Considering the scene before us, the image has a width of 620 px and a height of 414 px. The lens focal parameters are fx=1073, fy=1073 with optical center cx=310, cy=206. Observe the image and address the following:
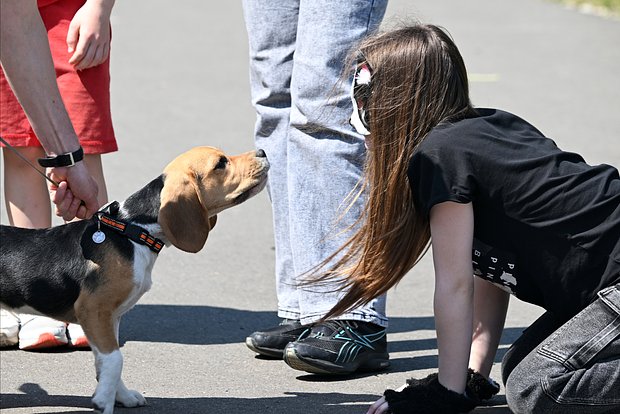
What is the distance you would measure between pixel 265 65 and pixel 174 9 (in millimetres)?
10409

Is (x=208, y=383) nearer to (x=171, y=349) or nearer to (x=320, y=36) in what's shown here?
(x=171, y=349)

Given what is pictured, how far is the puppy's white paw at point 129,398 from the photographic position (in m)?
3.82

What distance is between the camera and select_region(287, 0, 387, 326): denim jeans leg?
418 centimetres

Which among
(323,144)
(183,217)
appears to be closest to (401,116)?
(323,144)

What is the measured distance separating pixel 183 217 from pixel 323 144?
0.80 m

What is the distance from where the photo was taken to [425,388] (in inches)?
141

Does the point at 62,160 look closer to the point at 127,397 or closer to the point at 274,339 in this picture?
the point at 127,397

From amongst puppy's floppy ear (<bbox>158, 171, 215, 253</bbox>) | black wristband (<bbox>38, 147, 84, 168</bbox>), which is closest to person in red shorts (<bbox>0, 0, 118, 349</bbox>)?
black wristband (<bbox>38, 147, 84, 168</bbox>)

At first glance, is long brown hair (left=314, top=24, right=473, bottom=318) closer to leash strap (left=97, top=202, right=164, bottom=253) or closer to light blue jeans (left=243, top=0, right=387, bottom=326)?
light blue jeans (left=243, top=0, right=387, bottom=326)

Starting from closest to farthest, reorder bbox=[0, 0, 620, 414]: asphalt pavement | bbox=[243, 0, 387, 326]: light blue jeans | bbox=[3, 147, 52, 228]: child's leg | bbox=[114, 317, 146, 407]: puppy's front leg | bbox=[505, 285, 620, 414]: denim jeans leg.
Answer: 1. bbox=[505, 285, 620, 414]: denim jeans leg
2. bbox=[114, 317, 146, 407]: puppy's front leg
3. bbox=[0, 0, 620, 414]: asphalt pavement
4. bbox=[243, 0, 387, 326]: light blue jeans
5. bbox=[3, 147, 52, 228]: child's leg

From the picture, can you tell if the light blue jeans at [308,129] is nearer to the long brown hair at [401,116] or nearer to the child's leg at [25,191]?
the long brown hair at [401,116]

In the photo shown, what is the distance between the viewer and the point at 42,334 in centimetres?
439

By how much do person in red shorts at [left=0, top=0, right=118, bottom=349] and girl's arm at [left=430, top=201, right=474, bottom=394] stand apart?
60.8 inches

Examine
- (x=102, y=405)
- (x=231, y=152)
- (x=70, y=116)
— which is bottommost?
(x=231, y=152)
